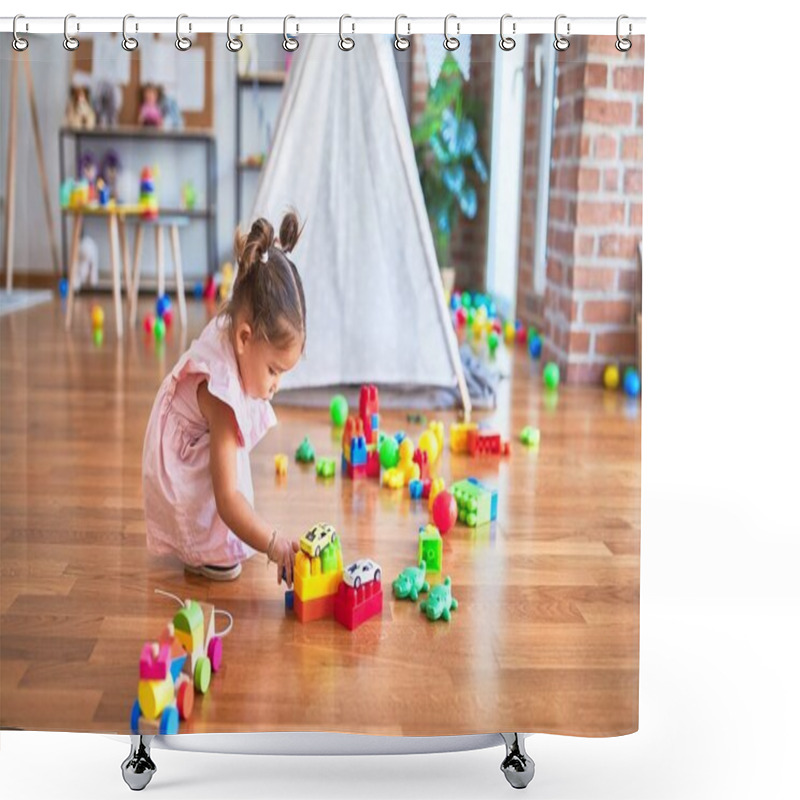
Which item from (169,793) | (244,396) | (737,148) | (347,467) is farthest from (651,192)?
(169,793)

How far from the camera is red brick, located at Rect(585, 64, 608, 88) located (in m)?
1.51

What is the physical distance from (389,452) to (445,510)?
0.38 feet

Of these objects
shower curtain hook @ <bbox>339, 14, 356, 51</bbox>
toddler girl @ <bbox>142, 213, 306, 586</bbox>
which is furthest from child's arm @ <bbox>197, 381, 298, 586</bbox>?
shower curtain hook @ <bbox>339, 14, 356, 51</bbox>

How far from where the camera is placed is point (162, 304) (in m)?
1.54

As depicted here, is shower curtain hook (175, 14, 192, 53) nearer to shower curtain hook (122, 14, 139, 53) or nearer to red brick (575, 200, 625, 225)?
shower curtain hook (122, 14, 139, 53)

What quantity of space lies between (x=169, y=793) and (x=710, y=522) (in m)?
1.39

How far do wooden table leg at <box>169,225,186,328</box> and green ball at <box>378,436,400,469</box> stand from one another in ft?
1.11

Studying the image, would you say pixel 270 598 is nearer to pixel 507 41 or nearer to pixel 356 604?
pixel 356 604

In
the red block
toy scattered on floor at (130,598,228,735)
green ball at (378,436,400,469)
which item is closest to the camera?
toy scattered on floor at (130,598,228,735)

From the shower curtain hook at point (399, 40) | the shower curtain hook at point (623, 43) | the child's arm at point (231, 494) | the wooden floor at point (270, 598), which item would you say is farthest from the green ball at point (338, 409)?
the shower curtain hook at point (623, 43)

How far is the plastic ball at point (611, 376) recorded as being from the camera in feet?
5.59

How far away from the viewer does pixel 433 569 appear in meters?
1.59

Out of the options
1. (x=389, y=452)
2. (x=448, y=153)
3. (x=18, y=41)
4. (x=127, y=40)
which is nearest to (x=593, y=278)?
(x=448, y=153)

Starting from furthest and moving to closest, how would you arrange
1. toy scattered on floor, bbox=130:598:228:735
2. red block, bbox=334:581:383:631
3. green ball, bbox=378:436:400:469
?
green ball, bbox=378:436:400:469 → red block, bbox=334:581:383:631 → toy scattered on floor, bbox=130:598:228:735
